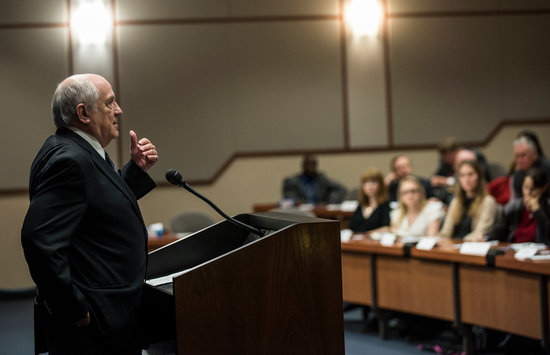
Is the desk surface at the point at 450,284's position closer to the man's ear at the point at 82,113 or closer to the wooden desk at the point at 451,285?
the wooden desk at the point at 451,285

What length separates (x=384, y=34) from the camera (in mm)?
7941

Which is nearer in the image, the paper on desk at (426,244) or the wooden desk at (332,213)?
the paper on desk at (426,244)

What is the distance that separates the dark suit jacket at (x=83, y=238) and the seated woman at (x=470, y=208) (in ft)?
10.9

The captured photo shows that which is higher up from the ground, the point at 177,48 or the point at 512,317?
the point at 177,48

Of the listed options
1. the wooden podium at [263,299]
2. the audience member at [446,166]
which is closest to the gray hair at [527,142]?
the audience member at [446,166]

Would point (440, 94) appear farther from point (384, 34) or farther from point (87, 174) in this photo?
point (87, 174)

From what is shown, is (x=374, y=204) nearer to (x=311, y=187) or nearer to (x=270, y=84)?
(x=311, y=187)

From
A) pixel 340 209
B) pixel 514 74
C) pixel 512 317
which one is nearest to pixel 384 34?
pixel 514 74

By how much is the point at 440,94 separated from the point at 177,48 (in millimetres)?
3143

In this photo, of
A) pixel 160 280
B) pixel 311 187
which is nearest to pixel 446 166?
pixel 311 187

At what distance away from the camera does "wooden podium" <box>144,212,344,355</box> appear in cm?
173

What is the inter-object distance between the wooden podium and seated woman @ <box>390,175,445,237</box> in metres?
3.25

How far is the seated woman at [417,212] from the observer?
199 inches

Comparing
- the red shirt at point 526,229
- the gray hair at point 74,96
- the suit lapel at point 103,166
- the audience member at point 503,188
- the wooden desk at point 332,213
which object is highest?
the gray hair at point 74,96
